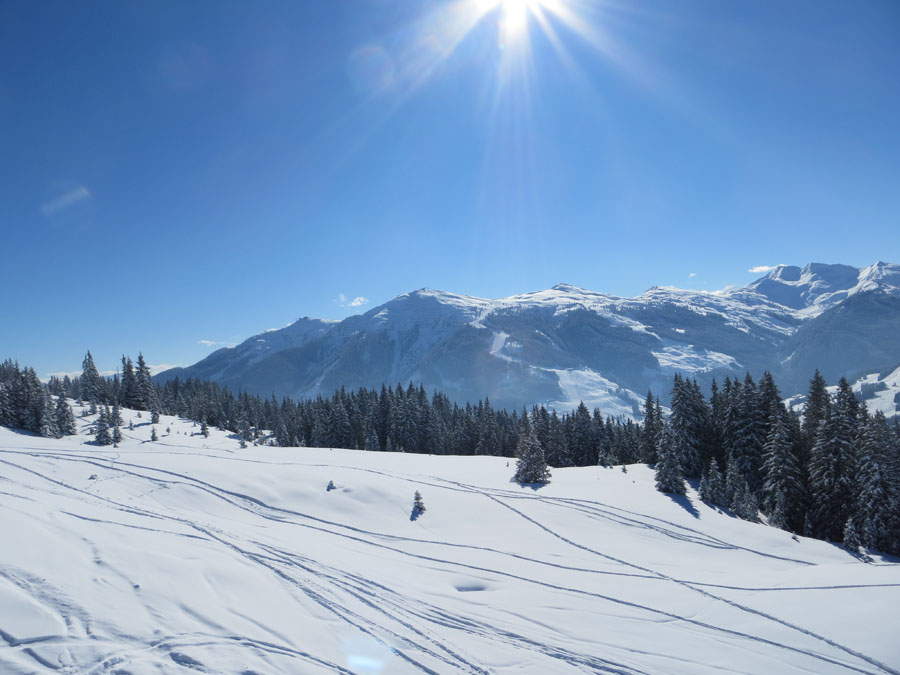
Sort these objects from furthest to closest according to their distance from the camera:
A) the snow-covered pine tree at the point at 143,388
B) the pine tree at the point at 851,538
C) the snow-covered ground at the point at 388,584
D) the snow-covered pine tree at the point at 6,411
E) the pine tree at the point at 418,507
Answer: the snow-covered pine tree at the point at 143,388
the snow-covered pine tree at the point at 6,411
the pine tree at the point at 851,538
the pine tree at the point at 418,507
the snow-covered ground at the point at 388,584

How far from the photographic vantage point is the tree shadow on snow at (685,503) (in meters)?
27.2

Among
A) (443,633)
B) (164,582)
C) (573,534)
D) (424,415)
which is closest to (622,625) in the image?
(443,633)

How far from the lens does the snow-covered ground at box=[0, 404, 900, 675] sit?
9070mm

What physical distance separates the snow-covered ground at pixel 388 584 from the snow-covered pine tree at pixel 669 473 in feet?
19.3

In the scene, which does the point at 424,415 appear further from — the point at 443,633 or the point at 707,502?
the point at 443,633

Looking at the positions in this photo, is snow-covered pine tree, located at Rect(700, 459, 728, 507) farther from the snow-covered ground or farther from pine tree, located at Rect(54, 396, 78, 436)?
pine tree, located at Rect(54, 396, 78, 436)

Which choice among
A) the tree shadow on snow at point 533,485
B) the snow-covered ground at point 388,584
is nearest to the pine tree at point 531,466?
the tree shadow on snow at point 533,485

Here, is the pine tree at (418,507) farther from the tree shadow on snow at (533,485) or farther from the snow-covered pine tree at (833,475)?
the snow-covered pine tree at (833,475)

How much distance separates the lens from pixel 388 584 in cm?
1366

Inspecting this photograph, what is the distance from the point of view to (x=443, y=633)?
35.9 feet

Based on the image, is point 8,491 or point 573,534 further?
point 573,534

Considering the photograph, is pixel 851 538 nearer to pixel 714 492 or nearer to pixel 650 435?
pixel 714 492

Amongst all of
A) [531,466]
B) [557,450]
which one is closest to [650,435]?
[557,450]

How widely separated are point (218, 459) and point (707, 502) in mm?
38090
